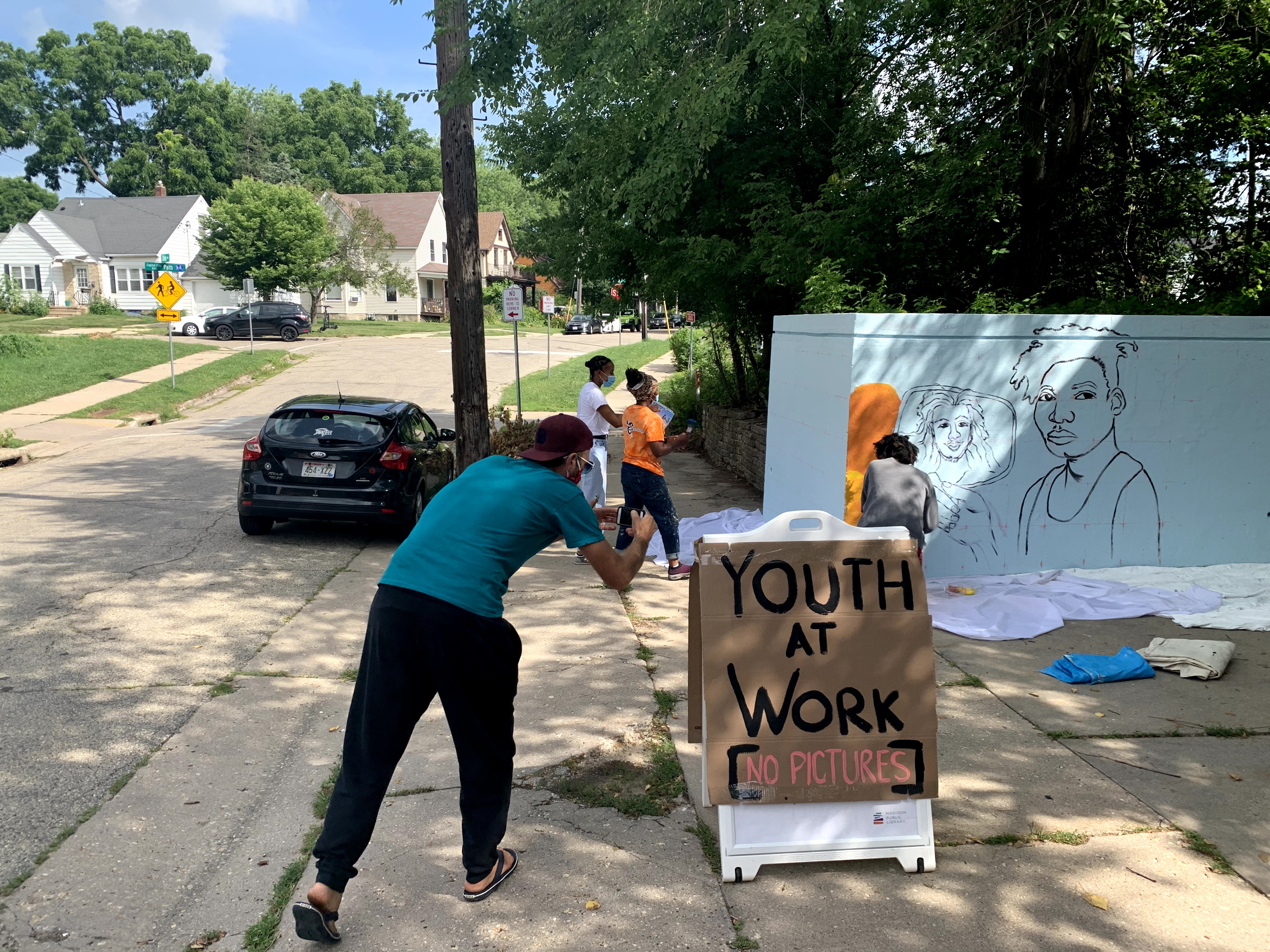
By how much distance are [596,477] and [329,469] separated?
2.59m

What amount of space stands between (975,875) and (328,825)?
2.35 metres

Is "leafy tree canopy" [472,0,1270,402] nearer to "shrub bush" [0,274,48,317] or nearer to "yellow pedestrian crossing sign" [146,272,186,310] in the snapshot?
"yellow pedestrian crossing sign" [146,272,186,310]

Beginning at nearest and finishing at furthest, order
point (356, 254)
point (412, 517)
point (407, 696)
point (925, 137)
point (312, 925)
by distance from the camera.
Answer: point (312, 925) < point (407, 696) < point (412, 517) < point (925, 137) < point (356, 254)

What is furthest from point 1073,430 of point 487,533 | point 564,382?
Answer: point 564,382

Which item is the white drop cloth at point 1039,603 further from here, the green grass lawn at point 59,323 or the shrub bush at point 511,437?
the green grass lawn at point 59,323

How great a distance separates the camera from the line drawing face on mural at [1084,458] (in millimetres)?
8000

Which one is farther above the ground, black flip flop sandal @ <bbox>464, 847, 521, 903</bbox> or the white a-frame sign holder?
the white a-frame sign holder

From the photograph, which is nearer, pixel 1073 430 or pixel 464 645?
pixel 464 645

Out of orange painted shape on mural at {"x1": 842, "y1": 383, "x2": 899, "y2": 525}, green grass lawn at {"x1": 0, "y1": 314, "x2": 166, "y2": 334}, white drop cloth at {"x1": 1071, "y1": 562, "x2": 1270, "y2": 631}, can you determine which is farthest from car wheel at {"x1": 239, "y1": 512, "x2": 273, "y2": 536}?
green grass lawn at {"x1": 0, "y1": 314, "x2": 166, "y2": 334}

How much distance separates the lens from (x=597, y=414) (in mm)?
9234

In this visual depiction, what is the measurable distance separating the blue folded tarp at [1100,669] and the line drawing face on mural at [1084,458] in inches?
89.7

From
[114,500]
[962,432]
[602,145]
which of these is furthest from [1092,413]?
[114,500]

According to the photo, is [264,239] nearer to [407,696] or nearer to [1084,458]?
[1084,458]

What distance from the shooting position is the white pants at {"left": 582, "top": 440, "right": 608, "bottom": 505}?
9.79 meters
